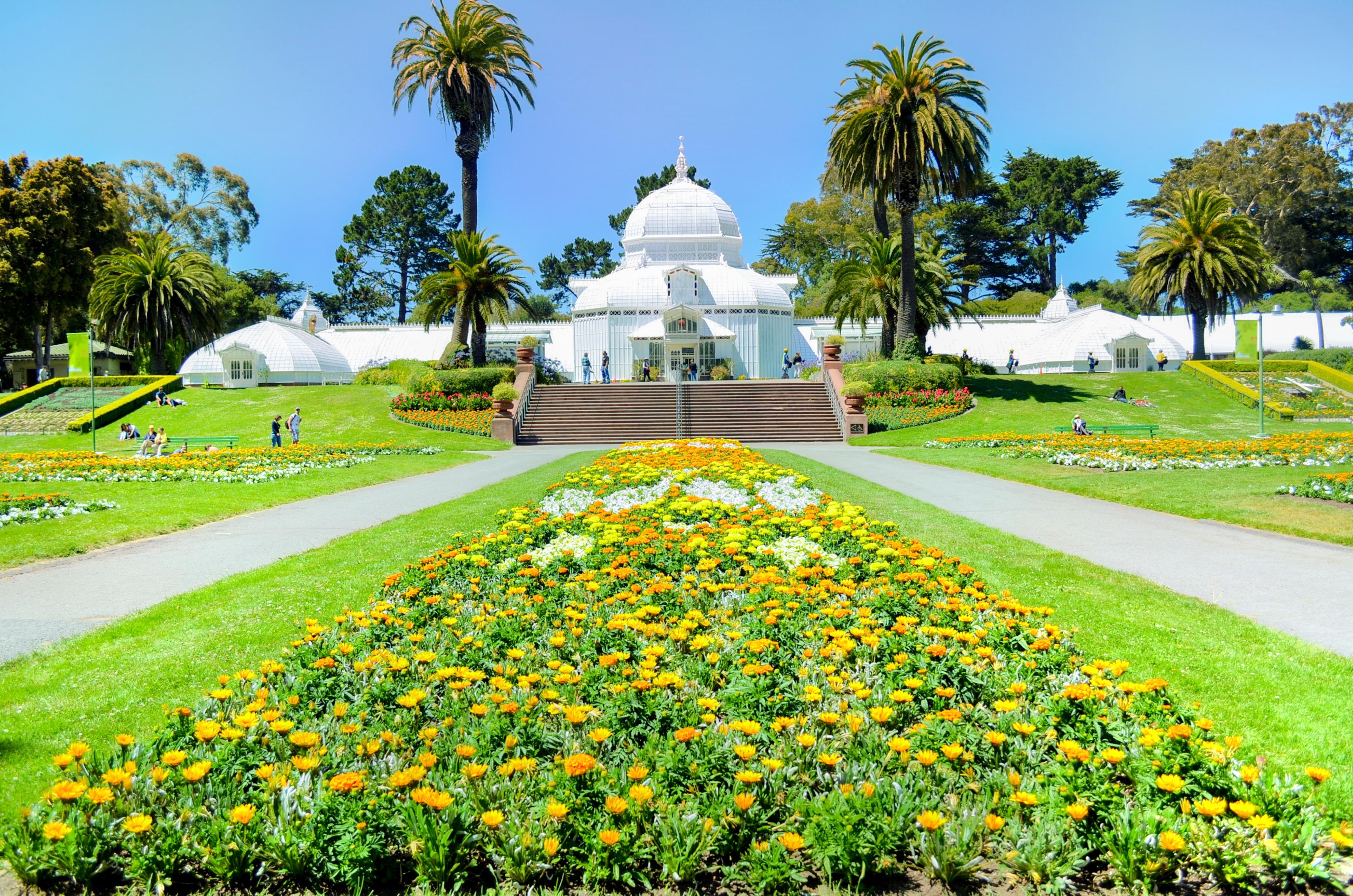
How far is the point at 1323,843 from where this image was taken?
2949 mm

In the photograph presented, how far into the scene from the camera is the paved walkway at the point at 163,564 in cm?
617

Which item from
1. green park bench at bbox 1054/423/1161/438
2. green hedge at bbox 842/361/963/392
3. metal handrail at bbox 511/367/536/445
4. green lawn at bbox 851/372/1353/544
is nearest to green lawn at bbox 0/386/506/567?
metal handrail at bbox 511/367/536/445

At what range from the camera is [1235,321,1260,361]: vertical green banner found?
26609 millimetres

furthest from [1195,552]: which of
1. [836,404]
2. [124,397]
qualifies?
[124,397]

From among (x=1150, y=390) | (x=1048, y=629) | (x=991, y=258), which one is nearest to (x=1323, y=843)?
(x=1048, y=629)

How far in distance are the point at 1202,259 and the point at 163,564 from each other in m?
43.9

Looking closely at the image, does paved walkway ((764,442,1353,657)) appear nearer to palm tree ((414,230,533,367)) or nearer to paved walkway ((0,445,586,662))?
paved walkway ((0,445,586,662))

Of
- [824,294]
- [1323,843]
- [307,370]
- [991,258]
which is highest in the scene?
[991,258]

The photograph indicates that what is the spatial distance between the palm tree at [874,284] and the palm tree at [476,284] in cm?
1320

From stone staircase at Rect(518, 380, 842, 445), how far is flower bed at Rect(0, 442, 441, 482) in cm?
649

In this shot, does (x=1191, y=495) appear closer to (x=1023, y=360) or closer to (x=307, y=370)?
(x=1023, y=360)

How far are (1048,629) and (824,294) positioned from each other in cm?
5516

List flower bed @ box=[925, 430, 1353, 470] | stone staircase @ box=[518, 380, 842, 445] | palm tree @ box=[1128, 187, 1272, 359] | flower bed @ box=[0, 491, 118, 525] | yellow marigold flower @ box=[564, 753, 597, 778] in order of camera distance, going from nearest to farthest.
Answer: yellow marigold flower @ box=[564, 753, 597, 778]
flower bed @ box=[0, 491, 118, 525]
flower bed @ box=[925, 430, 1353, 470]
stone staircase @ box=[518, 380, 842, 445]
palm tree @ box=[1128, 187, 1272, 359]

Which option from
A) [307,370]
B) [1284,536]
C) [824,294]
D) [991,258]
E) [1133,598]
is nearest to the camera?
[1133,598]
